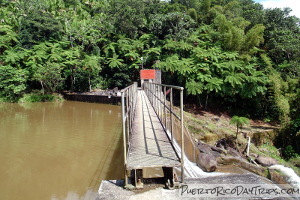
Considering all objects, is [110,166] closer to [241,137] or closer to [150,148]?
[150,148]

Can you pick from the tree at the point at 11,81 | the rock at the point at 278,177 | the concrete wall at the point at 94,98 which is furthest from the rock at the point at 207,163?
the tree at the point at 11,81

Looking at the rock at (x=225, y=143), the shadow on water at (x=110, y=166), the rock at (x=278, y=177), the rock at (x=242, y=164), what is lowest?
the rock at (x=278, y=177)

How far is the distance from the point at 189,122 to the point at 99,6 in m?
27.5

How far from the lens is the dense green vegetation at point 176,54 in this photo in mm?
14773

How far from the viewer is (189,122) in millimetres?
10750

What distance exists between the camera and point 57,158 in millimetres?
6570

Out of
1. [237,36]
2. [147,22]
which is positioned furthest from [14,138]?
[147,22]

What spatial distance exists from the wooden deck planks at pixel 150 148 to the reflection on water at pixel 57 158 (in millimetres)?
1605

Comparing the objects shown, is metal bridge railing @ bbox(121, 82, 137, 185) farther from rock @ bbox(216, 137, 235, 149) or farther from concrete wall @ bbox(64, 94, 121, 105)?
concrete wall @ bbox(64, 94, 121, 105)

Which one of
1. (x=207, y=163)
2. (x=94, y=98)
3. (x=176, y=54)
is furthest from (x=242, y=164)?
(x=94, y=98)

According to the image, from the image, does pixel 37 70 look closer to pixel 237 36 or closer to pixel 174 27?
pixel 174 27

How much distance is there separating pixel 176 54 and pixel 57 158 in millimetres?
14448

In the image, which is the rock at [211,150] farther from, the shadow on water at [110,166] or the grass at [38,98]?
the grass at [38,98]

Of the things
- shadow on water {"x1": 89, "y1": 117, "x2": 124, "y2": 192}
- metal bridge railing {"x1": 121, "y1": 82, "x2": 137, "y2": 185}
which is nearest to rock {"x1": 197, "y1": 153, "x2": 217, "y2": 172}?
shadow on water {"x1": 89, "y1": 117, "x2": 124, "y2": 192}
